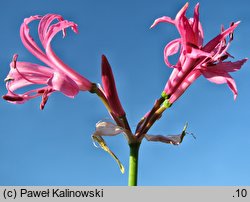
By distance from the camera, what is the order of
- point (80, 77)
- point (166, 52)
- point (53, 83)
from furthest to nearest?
1. point (166, 52)
2. point (80, 77)
3. point (53, 83)

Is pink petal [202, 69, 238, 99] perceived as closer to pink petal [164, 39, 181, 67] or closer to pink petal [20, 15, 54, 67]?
pink petal [164, 39, 181, 67]

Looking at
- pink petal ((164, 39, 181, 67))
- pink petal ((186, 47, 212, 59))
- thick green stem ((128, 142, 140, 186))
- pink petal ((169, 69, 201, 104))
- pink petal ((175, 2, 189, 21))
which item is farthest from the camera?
pink petal ((164, 39, 181, 67))

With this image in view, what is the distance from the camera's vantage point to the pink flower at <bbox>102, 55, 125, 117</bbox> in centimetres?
254

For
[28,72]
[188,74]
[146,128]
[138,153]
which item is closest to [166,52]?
[188,74]

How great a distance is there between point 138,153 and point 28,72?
1.03 metres

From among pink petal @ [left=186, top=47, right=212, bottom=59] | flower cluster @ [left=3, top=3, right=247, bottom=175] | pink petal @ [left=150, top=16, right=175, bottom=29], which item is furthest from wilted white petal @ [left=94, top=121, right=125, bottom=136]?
pink petal @ [left=150, top=16, right=175, bottom=29]

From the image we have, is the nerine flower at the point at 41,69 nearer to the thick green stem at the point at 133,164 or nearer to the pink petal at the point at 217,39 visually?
the thick green stem at the point at 133,164

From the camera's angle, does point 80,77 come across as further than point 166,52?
No

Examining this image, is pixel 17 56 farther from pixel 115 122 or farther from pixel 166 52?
pixel 166 52

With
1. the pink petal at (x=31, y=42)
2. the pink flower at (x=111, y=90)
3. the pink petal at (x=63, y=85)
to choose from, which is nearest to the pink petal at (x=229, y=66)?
the pink flower at (x=111, y=90)

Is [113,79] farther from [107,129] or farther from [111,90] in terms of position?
[107,129]

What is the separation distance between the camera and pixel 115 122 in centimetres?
262

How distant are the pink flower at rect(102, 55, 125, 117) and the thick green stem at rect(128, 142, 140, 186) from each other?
0.26 metres

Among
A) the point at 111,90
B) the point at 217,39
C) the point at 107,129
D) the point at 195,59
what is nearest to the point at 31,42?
the point at 111,90
